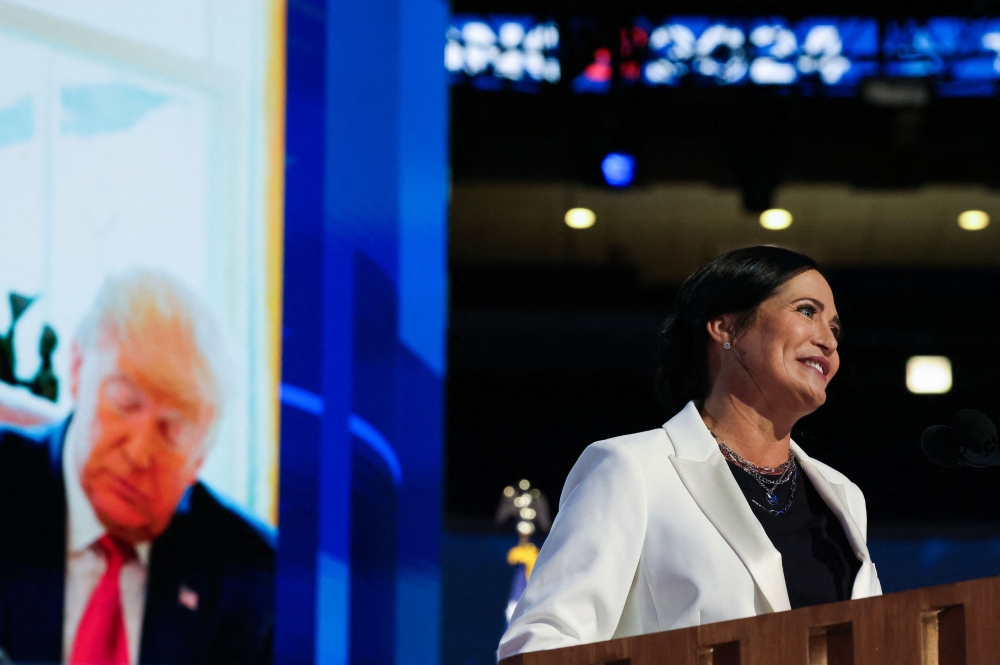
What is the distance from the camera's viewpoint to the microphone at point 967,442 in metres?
1.33

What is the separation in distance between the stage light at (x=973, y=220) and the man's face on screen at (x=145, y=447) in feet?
16.4

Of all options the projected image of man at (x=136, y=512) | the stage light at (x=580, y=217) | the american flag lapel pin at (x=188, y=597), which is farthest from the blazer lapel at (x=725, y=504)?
the stage light at (x=580, y=217)

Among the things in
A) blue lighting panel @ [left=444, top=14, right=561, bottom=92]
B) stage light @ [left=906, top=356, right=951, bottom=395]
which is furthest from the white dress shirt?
stage light @ [left=906, top=356, right=951, bottom=395]

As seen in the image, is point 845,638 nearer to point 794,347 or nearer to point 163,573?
point 794,347

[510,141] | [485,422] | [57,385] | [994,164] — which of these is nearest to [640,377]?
[485,422]

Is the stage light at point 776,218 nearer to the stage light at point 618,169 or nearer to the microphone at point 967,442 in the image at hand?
the stage light at point 618,169

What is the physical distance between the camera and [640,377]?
24.8ft


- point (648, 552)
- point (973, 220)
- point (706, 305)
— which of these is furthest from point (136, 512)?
point (973, 220)

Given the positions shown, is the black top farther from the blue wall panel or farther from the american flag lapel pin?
the american flag lapel pin

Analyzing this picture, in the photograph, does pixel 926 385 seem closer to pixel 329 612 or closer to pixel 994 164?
pixel 994 164

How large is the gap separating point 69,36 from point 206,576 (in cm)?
190

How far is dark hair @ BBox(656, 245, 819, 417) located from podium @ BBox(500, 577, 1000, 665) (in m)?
0.59

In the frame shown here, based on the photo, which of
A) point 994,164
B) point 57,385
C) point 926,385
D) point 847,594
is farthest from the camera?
point 926,385

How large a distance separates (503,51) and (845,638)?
205 inches
